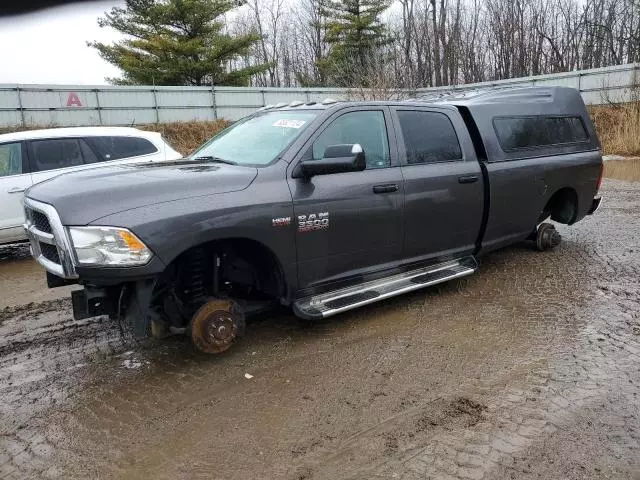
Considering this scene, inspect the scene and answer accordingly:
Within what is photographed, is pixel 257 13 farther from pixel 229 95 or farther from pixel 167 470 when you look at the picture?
pixel 167 470

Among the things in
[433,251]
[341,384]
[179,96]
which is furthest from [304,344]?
[179,96]

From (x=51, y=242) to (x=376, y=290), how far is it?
8.34 feet

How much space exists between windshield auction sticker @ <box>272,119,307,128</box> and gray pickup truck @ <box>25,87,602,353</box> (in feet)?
0.06

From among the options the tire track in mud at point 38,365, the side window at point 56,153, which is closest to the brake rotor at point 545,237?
the tire track in mud at point 38,365

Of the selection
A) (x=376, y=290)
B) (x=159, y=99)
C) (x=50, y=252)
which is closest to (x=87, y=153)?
(x=50, y=252)

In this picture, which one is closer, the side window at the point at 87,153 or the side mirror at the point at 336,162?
the side mirror at the point at 336,162

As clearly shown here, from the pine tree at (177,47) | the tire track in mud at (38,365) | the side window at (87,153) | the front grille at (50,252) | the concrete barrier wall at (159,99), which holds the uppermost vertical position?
the pine tree at (177,47)

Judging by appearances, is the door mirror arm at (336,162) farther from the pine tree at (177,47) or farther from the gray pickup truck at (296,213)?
the pine tree at (177,47)

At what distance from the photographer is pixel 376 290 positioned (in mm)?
4480

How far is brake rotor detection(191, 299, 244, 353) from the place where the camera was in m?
3.69

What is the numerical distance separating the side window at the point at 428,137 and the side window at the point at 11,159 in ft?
18.6

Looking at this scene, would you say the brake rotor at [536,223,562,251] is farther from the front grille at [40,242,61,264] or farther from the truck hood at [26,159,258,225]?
the front grille at [40,242,61,264]

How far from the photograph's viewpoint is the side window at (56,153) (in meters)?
7.49

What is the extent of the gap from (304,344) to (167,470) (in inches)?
66.1
